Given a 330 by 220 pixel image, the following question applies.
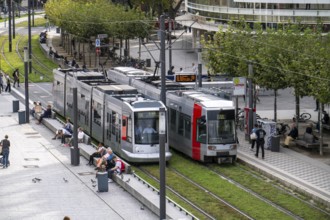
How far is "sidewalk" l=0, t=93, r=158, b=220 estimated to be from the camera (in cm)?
3419

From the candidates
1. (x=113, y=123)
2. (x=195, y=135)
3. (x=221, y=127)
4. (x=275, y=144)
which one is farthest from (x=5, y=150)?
(x=275, y=144)

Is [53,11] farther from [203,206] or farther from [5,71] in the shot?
[203,206]

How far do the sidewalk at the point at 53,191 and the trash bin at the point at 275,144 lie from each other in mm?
9235

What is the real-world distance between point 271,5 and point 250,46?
26065 millimetres

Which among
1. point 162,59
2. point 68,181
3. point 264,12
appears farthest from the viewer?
point 264,12

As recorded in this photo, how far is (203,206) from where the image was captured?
118 feet

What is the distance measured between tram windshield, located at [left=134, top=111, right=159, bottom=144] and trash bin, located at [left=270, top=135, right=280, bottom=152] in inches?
267

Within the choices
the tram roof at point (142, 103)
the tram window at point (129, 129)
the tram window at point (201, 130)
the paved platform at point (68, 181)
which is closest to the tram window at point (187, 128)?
the tram window at point (201, 130)

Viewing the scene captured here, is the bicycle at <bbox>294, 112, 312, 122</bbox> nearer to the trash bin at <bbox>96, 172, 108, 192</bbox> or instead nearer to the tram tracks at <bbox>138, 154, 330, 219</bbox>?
the tram tracks at <bbox>138, 154, 330, 219</bbox>

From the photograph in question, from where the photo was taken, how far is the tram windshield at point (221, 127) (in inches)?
1699

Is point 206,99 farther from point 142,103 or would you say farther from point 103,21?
point 103,21

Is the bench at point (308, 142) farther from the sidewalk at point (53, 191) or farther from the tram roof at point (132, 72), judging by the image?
the tram roof at point (132, 72)

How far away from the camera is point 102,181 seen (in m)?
37.5

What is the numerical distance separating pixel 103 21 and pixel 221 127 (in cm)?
4964
